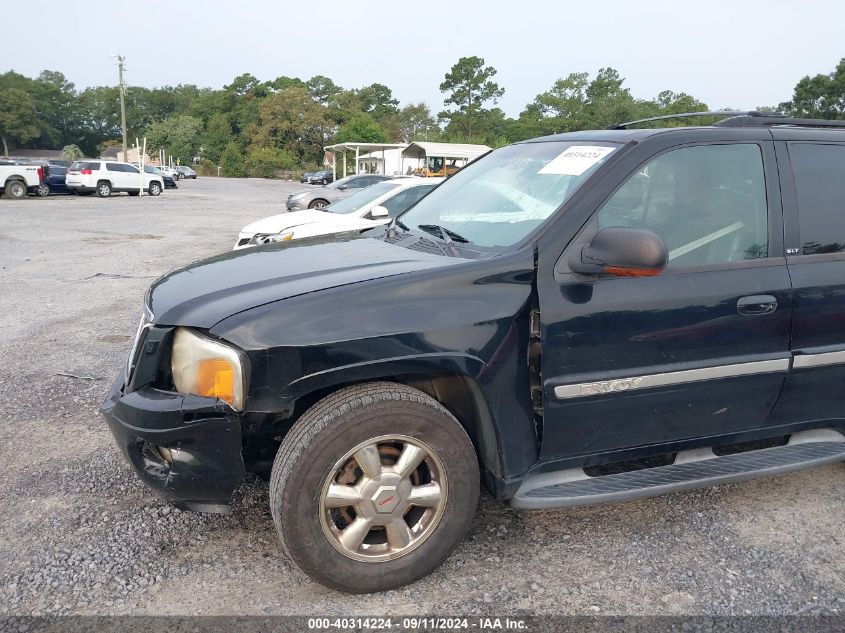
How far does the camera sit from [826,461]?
3.02 meters

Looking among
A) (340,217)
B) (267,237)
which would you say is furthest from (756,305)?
(267,237)

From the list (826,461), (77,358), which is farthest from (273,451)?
(77,358)

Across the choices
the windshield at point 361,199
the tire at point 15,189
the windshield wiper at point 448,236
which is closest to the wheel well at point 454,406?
the windshield wiper at point 448,236

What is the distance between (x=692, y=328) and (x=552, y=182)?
2.83 feet

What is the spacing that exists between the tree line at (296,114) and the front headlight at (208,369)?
234 feet

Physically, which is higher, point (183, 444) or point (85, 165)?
point (85, 165)

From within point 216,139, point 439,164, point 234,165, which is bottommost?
point 439,164

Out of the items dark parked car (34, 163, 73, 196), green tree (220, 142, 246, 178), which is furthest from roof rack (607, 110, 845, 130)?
green tree (220, 142, 246, 178)

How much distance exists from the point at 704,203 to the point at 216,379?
2.16 meters

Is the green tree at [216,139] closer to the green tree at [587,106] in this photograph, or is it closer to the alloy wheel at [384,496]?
the green tree at [587,106]

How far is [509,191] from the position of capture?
3.18 metres

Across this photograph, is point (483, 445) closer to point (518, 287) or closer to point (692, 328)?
point (518, 287)

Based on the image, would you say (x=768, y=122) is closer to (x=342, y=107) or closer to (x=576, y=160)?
(x=576, y=160)

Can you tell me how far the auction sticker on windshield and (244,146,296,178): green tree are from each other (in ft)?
246
